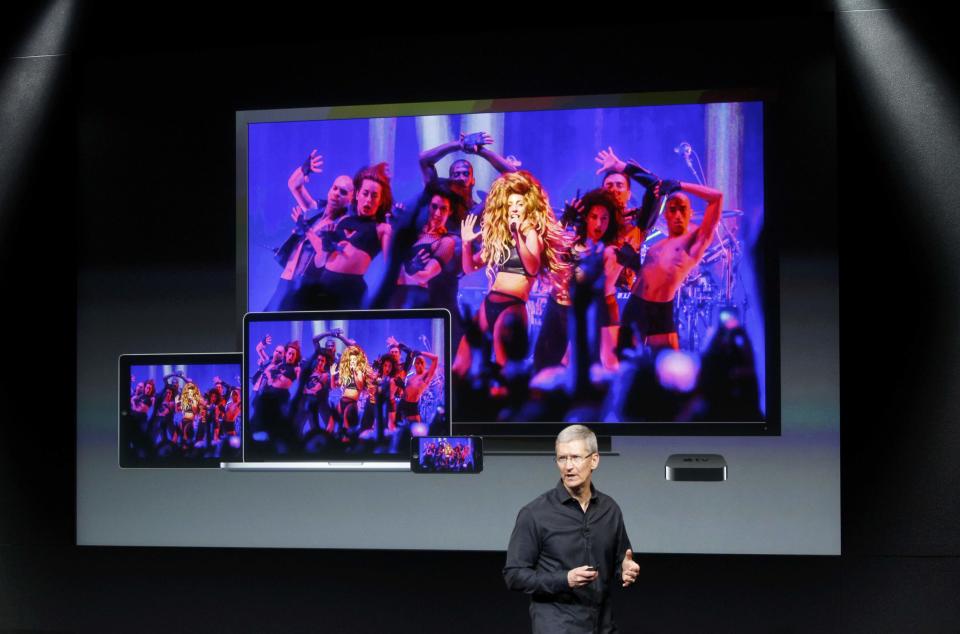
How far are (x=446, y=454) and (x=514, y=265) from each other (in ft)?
2.85

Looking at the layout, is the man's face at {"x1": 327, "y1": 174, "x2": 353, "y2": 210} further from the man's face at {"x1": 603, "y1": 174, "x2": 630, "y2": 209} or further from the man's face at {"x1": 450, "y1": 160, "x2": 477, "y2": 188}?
the man's face at {"x1": 603, "y1": 174, "x2": 630, "y2": 209}

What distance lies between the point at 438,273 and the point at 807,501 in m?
1.83

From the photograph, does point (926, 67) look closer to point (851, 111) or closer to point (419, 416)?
point (851, 111)

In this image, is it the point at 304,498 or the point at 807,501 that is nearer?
the point at 807,501

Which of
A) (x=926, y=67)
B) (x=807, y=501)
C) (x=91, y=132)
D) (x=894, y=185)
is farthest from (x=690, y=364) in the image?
Result: (x=91, y=132)

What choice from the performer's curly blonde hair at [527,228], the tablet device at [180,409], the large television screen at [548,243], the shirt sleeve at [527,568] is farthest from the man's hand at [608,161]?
the shirt sleeve at [527,568]

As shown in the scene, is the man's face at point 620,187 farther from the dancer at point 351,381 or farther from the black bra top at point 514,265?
the dancer at point 351,381

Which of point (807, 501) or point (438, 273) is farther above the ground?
point (438, 273)

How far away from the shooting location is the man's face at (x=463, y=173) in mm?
→ 5383

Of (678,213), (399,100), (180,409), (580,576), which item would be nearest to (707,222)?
(678,213)

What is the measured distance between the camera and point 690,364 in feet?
17.1

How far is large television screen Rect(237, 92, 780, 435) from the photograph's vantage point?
520 cm

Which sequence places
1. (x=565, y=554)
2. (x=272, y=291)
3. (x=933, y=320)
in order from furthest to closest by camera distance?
(x=272, y=291)
(x=933, y=320)
(x=565, y=554)

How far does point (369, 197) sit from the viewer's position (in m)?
5.45
